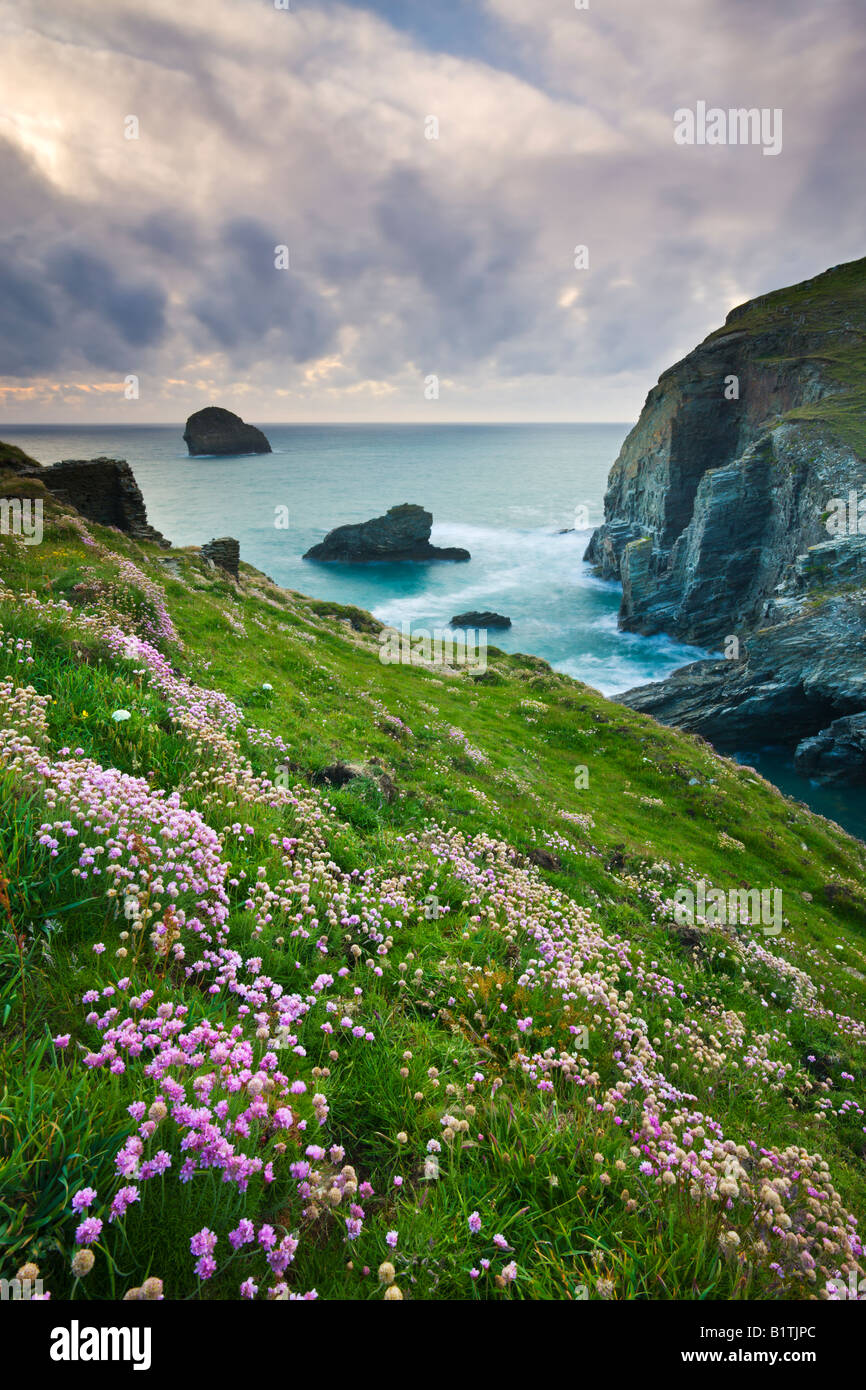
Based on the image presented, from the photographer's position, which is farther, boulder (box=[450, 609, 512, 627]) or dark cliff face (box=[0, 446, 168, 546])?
boulder (box=[450, 609, 512, 627])

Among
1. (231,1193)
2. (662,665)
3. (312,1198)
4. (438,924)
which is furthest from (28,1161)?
(662,665)

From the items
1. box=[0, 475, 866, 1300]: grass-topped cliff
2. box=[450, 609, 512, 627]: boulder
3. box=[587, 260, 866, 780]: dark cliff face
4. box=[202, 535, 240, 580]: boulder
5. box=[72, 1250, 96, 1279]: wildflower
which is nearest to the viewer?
box=[72, 1250, 96, 1279]: wildflower

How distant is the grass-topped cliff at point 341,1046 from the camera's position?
9.95 ft

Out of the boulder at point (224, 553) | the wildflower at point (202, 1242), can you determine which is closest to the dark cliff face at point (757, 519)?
the boulder at point (224, 553)

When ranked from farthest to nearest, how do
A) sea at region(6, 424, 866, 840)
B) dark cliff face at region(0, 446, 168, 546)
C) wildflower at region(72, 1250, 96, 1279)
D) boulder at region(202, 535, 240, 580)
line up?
1. sea at region(6, 424, 866, 840)
2. boulder at region(202, 535, 240, 580)
3. dark cliff face at region(0, 446, 168, 546)
4. wildflower at region(72, 1250, 96, 1279)

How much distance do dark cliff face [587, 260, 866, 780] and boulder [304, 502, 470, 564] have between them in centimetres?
4132

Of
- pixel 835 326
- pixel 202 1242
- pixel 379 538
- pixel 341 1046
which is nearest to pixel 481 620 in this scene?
pixel 379 538

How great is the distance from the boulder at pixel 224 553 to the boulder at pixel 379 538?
9084 centimetres

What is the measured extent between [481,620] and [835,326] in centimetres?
6770

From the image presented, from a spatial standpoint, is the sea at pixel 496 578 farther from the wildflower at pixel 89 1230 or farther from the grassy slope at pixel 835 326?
the wildflower at pixel 89 1230

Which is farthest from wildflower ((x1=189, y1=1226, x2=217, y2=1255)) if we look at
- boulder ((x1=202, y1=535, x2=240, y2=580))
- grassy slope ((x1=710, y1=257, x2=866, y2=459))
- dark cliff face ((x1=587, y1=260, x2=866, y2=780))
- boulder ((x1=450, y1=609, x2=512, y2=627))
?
boulder ((x1=450, y1=609, x2=512, y2=627))

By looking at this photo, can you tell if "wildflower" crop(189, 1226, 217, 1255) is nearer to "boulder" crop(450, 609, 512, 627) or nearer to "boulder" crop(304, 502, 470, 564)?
"boulder" crop(450, 609, 512, 627)

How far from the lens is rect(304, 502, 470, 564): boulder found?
5089 inches
